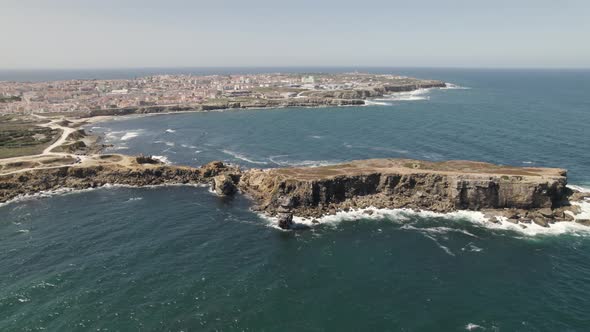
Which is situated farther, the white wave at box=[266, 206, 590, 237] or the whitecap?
the whitecap

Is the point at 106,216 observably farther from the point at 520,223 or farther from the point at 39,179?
the point at 520,223

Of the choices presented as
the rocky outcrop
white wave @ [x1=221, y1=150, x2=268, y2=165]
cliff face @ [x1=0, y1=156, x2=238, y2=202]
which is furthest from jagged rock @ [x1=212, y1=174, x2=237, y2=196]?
white wave @ [x1=221, y1=150, x2=268, y2=165]

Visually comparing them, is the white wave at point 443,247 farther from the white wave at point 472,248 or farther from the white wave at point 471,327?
the white wave at point 471,327

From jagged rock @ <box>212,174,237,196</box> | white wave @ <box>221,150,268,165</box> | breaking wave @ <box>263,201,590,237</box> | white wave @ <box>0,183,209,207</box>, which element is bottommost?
breaking wave @ <box>263,201,590,237</box>

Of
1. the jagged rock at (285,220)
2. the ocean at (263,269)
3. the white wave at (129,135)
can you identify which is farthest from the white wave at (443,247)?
the white wave at (129,135)

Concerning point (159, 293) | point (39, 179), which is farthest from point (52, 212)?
point (159, 293)

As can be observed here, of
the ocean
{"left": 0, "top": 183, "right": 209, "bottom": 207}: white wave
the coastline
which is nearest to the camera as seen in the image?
the ocean

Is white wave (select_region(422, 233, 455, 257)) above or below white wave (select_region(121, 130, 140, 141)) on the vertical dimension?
below

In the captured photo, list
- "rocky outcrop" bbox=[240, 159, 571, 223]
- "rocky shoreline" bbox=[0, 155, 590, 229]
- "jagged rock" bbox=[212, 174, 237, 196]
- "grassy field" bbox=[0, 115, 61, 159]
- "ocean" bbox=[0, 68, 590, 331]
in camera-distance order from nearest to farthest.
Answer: "ocean" bbox=[0, 68, 590, 331] < "rocky shoreline" bbox=[0, 155, 590, 229] < "rocky outcrop" bbox=[240, 159, 571, 223] < "jagged rock" bbox=[212, 174, 237, 196] < "grassy field" bbox=[0, 115, 61, 159]

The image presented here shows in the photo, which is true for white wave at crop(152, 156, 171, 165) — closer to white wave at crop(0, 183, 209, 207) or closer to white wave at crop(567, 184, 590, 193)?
white wave at crop(0, 183, 209, 207)
